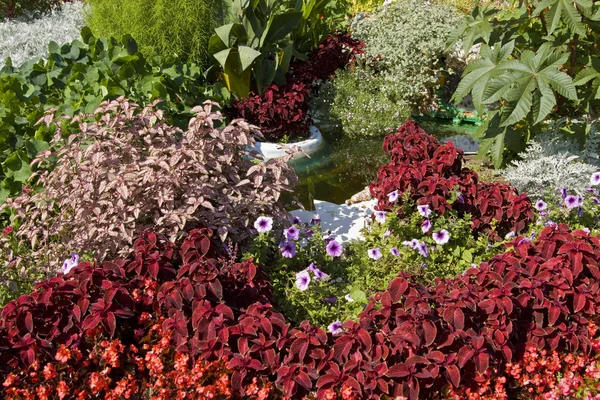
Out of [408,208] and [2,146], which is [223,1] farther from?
[408,208]

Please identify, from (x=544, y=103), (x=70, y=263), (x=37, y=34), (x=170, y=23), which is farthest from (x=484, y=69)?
(x=37, y=34)

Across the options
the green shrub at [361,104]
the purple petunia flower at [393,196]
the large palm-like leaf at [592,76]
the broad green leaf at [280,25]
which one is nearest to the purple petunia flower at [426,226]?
the purple petunia flower at [393,196]

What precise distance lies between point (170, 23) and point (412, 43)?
7.68 feet

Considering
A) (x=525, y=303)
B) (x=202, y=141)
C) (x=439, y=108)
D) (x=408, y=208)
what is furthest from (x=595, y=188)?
(x=439, y=108)

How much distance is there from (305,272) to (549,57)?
1.78m

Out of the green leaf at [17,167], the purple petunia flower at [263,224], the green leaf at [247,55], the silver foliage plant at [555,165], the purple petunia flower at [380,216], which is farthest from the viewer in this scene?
the green leaf at [247,55]

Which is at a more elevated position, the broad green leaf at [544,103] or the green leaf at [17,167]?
the green leaf at [17,167]

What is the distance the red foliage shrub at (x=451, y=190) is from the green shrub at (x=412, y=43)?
8.45 ft

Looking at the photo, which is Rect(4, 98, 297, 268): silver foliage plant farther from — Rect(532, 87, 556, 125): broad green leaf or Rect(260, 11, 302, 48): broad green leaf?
Rect(260, 11, 302, 48): broad green leaf

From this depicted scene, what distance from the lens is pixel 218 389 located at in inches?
87.8

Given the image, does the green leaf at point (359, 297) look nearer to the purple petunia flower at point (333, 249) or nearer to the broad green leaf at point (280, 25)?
the purple petunia flower at point (333, 249)

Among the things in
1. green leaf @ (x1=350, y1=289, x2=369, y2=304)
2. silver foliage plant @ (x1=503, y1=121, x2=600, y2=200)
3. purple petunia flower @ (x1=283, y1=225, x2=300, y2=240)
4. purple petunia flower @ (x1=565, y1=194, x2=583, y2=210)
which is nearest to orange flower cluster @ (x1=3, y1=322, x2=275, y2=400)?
green leaf @ (x1=350, y1=289, x2=369, y2=304)

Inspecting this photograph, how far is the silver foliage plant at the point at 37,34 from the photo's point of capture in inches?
267

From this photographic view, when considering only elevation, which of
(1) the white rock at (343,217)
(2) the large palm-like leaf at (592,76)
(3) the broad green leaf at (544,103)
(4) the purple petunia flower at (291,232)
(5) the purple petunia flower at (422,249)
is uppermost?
(3) the broad green leaf at (544,103)
